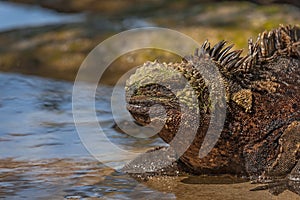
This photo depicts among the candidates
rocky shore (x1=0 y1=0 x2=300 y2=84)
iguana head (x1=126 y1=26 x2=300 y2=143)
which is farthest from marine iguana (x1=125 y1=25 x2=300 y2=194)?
rocky shore (x1=0 y1=0 x2=300 y2=84)

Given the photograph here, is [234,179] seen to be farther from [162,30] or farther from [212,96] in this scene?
[162,30]

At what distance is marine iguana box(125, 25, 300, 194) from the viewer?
199 inches

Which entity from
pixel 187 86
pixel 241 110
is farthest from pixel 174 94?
pixel 241 110

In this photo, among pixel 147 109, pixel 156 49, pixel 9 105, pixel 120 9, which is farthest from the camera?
pixel 120 9

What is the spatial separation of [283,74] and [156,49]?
16.1 feet

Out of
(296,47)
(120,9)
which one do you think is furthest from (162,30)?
(296,47)

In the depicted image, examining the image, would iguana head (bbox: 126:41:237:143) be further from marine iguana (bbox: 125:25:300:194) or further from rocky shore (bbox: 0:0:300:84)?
rocky shore (bbox: 0:0:300:84)

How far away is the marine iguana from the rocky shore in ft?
14.3

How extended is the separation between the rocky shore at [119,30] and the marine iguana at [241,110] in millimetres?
4373

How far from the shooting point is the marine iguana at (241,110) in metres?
5.05

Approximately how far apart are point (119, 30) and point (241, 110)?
5885 millimetres

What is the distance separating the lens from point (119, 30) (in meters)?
10.8

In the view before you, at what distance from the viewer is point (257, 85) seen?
524 cm

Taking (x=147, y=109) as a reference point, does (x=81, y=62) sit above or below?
above
